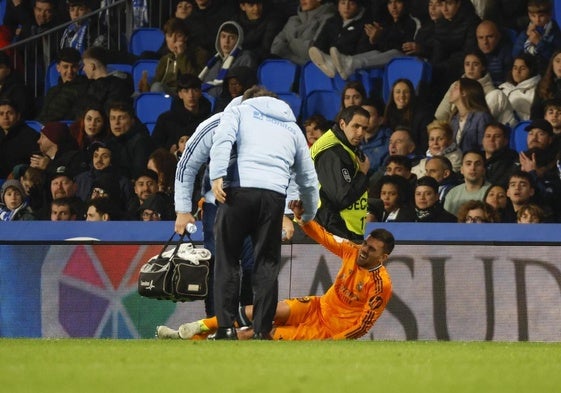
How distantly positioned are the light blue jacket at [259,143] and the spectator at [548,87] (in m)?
5.87

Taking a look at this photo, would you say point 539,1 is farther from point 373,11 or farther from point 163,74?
point 163,74

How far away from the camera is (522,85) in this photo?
15734 mm

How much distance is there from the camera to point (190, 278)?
34.2ft

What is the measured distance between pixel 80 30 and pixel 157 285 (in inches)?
384

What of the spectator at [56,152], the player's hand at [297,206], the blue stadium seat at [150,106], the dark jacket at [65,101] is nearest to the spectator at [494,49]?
the blue stadium seat at [150,106]

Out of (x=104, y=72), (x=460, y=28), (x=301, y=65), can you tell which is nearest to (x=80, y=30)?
(x=104, y=72)

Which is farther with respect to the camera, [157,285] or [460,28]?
[460,28]

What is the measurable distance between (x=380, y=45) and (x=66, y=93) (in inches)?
159

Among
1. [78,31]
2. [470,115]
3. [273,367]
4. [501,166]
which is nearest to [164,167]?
[470,115]

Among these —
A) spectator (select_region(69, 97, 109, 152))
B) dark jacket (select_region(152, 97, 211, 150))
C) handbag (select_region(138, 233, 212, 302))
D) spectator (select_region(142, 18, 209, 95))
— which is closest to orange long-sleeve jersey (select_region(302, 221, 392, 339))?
handbag (select_region(138, 233, 212, 302))

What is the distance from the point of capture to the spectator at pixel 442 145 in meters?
15.1

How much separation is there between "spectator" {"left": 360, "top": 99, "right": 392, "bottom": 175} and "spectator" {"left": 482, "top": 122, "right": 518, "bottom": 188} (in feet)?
4.04

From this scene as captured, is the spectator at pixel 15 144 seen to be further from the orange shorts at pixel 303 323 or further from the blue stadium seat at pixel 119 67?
the orange shorts at pixel 303 323

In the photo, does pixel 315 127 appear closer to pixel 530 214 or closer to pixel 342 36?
pixel 342 36
